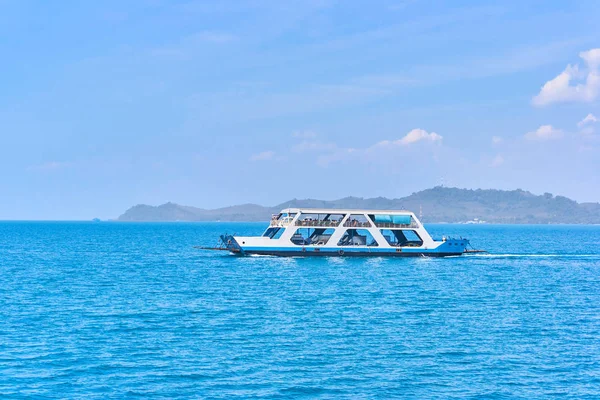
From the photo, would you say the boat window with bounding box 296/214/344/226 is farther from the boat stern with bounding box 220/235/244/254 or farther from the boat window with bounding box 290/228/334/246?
the boat stern with bounding box 220/235/244/254

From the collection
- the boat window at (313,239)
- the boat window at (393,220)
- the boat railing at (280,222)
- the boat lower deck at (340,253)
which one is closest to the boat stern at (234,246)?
the boat lower deck at (340,253)

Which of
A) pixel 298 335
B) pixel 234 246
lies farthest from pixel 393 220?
pixel 298 335

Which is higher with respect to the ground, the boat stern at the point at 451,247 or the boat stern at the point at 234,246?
the boat stern at the point at 234,246

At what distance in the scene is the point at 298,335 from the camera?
38.4 metres

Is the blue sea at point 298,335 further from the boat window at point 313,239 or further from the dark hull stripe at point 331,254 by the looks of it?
the boat window at point 313,239

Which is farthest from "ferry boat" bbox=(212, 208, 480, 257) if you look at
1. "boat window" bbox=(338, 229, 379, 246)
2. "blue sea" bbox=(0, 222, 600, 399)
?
"blue sea" bbox=(0, 222, 600, 399)

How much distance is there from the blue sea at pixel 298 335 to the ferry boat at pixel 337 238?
505 inches

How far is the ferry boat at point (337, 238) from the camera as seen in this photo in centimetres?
8331

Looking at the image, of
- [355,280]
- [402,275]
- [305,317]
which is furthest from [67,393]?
[402,275]

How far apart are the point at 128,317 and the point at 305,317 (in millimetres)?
10953

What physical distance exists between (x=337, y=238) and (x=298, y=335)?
4647 centimetres

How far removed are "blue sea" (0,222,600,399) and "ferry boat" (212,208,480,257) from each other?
42.1 ft

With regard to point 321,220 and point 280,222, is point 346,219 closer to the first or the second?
point 321,220

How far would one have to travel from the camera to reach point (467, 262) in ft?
285
